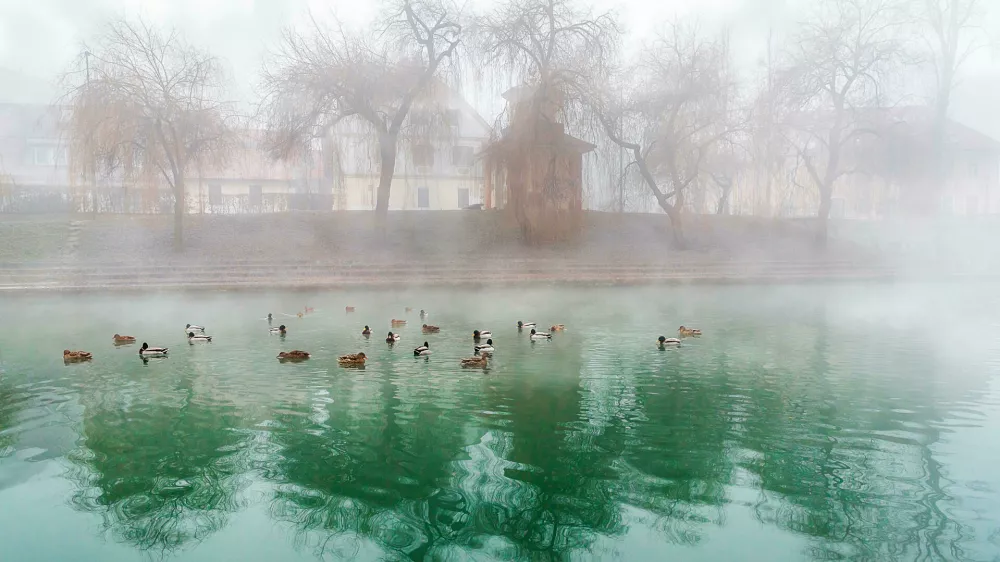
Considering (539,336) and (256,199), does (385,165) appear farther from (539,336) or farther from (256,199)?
(539,336)

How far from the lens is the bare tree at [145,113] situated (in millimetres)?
29766

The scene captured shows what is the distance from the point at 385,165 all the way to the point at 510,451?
27749 mm

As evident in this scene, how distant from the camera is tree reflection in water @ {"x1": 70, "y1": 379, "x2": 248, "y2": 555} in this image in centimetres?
627

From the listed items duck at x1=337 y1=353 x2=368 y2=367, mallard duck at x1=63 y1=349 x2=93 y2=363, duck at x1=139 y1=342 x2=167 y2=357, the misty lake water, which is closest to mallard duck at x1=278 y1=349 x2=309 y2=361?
the misty lake water

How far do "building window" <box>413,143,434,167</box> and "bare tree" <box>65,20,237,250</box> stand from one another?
8.49 metres

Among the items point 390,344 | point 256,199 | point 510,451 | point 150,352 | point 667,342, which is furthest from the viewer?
point 256,199

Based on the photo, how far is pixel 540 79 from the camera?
33.2 metres

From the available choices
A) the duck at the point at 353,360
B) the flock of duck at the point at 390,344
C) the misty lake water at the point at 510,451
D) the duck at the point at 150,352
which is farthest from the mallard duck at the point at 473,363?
the duck at the point at 150,352

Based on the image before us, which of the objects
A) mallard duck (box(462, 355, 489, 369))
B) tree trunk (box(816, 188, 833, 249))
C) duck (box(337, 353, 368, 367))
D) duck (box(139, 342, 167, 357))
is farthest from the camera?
tree trunk (box(816, 188, 833, 249))

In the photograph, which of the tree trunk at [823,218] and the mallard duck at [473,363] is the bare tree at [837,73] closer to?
the tree trunk at [823,218]

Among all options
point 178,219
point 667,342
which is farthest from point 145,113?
point 667,342

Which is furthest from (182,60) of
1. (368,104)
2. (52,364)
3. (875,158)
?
(875,158)

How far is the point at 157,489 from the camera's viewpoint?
7.05m

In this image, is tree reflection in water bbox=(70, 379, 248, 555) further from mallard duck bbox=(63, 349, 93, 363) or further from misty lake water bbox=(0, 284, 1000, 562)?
mallard duck bbox=(63, 349, 93, 363)
